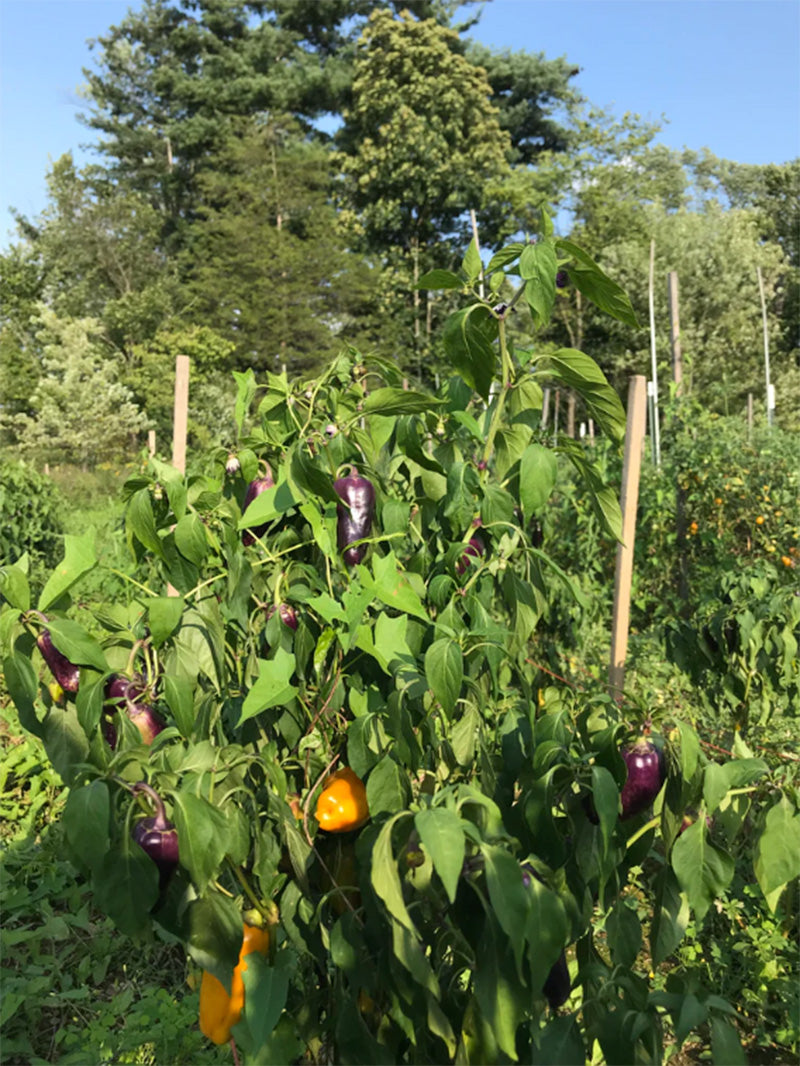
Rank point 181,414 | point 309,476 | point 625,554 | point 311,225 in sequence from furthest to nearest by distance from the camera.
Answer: point 311,225 < point 181,414 < point 625,554 < point 309,476

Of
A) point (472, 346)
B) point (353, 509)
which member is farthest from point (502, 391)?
point (353, 509)

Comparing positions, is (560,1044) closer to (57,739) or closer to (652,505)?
(57,739)

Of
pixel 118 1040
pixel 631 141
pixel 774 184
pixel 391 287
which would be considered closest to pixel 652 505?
pixel 118 1040

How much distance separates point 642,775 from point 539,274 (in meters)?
0.51

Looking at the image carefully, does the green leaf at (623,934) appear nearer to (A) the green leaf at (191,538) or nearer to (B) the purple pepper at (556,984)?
(B) the purple pepper at (556,984)

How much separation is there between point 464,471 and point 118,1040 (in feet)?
4.37

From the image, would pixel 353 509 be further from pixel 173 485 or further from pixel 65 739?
pixel 65 739

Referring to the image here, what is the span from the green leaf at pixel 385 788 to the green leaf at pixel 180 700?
0.20 metres

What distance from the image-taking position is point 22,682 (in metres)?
0.88

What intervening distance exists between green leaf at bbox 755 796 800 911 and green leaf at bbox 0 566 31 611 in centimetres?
75

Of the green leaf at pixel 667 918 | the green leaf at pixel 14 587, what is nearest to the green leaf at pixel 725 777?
the green leaf at pixel 667 918

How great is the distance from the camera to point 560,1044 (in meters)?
0.83

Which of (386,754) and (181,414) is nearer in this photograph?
(386,754)

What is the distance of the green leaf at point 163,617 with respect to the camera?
3.05 feet
